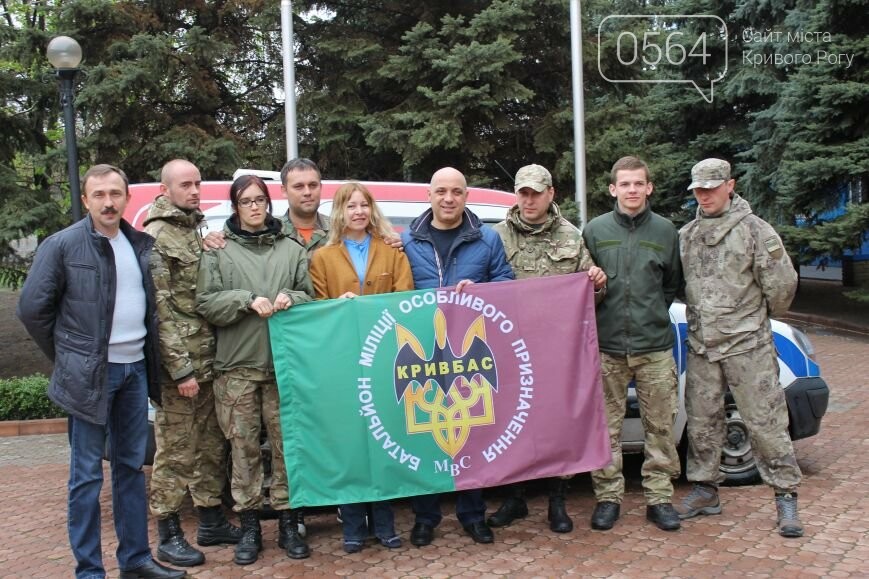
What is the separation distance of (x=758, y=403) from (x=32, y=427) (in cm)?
793

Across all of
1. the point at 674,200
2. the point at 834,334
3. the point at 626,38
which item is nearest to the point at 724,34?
the point at 674,200

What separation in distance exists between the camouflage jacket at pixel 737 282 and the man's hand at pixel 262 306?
2602mm

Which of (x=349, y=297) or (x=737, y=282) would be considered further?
(x=737, y=282)

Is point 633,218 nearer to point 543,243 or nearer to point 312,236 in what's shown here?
point 543,243

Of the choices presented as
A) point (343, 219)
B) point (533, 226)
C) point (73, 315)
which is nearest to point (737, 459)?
point (533, 226)

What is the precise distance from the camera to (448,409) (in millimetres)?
4648

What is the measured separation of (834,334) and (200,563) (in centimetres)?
1286

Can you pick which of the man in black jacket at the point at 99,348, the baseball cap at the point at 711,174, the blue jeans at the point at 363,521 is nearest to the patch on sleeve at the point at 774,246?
the baseball cap at the point at 711,174

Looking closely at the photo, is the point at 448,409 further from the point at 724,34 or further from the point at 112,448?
the point at 724,34

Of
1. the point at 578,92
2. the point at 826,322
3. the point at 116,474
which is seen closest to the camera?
the point at 116,474

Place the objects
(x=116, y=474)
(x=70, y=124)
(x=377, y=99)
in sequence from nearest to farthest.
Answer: (x=116, y=474) < (x=70, y=124) < (x=377, y=99)

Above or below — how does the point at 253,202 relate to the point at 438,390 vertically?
above

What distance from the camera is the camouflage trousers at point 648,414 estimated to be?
15.9ft

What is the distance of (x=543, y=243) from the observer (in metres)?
4.92
